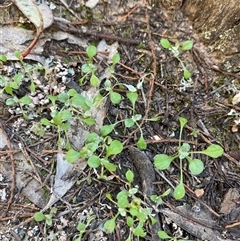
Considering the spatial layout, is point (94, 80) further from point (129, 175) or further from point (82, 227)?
point (82, 227)

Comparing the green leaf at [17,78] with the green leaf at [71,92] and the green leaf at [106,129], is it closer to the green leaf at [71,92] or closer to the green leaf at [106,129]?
the green leaf at [71,92]

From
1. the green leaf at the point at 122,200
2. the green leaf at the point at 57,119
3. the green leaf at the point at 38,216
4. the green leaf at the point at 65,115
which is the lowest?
the green leaf at the point at 38,216

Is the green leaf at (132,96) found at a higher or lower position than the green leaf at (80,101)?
higher

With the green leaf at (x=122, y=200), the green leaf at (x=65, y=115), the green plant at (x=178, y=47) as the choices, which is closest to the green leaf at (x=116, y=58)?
the green plant at (x=178, y=47)

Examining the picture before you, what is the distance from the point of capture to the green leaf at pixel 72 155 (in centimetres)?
192

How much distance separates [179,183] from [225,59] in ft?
2.32

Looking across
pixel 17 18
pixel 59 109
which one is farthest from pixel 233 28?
pixel 17 18

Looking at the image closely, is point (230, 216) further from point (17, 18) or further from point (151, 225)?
point (17, 18)

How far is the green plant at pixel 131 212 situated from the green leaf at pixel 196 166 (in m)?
0.28

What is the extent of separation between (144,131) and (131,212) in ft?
1.37

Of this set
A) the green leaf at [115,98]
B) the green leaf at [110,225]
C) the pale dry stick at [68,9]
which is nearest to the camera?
the green leaf at [110,225]

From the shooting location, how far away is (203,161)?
2.05 metres

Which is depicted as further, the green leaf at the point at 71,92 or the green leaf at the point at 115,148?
the green leaf at the point at 71,92

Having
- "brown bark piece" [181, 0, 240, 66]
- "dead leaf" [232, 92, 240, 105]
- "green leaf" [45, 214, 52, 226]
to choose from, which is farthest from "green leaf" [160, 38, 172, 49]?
"green leaf" [45, 214, 52, 226]
